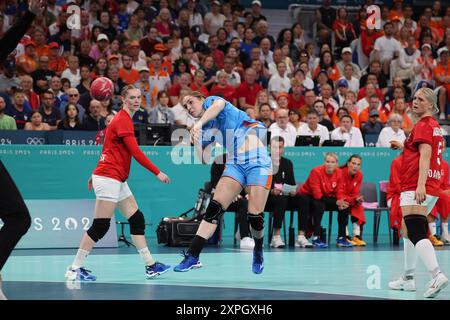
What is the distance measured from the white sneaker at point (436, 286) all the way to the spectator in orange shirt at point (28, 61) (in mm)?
12383

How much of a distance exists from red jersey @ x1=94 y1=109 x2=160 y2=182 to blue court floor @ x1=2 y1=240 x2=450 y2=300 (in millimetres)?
1232

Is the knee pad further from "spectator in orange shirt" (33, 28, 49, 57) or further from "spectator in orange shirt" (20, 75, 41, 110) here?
"spectator in orange shirt" (33, 28, 49, 57)

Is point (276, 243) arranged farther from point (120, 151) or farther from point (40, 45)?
point (40, 45)

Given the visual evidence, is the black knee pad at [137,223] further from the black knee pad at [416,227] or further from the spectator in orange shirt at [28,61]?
the spectator in orange shirt at [28,61]

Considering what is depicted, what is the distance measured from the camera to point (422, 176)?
8.82 metres

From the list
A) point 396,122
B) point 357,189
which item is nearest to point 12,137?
point 357,189

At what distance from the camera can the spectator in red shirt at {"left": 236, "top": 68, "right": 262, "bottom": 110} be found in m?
20.2

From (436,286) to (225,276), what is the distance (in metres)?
3.00

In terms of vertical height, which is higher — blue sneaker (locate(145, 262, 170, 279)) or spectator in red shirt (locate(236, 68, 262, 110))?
spectator in red shirt (locate(236, 68, 262, 110))

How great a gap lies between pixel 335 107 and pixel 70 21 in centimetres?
618

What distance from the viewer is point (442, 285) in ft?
28.4

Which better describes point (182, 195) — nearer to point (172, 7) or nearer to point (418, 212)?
point (172, 7)

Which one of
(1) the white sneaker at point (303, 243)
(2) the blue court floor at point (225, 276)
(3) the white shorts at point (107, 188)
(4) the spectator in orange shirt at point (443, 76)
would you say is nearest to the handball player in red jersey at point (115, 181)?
(3) the white shorts at point (107, 188)

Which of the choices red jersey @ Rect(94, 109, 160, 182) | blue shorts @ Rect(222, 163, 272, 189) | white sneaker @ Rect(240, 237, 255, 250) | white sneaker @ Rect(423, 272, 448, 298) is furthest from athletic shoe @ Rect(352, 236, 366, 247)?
white sneaker @ Rect(423, 272, 448, 298)
